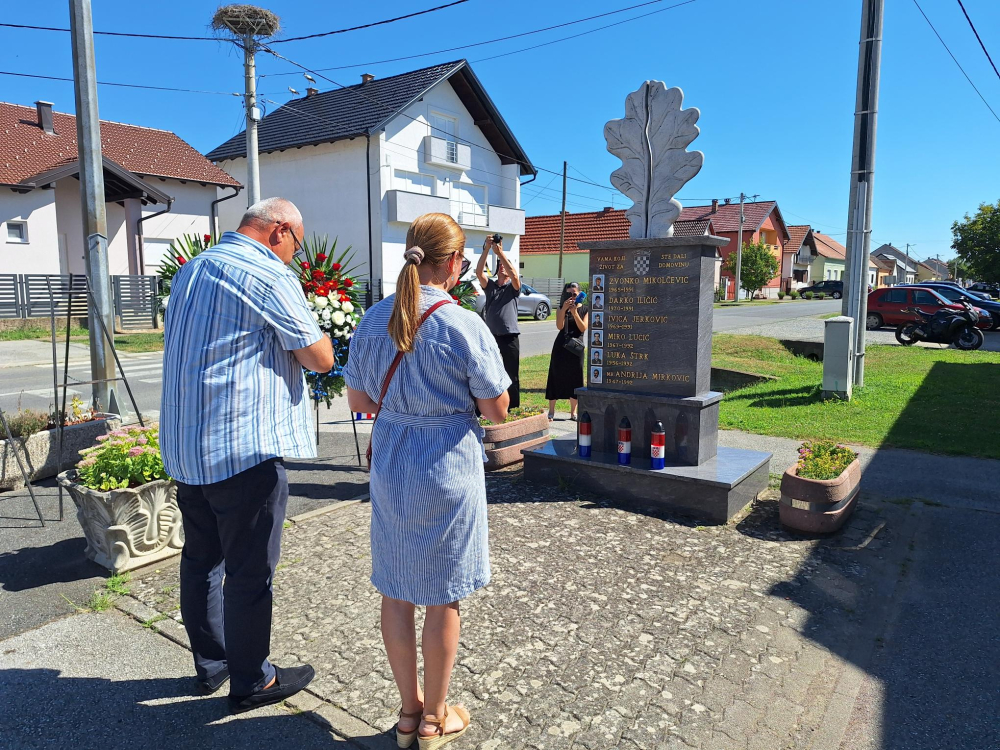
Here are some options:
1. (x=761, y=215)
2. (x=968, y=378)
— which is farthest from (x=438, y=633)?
(x=761, y=215)

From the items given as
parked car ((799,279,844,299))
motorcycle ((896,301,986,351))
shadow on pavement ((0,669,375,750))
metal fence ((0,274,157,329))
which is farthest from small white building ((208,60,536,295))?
parked car ((799,279,844,299))

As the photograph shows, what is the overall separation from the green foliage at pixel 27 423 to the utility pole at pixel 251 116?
9.95 m

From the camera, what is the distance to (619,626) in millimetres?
3453

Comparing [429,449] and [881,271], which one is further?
[881,271]

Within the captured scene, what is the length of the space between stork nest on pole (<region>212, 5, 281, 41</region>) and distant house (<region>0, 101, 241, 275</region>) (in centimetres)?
600

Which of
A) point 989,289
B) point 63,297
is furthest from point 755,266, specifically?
point 63,297

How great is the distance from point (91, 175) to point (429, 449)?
6489 millimetres

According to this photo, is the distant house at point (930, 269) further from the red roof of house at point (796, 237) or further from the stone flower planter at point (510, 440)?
the stone flower planter at point (510, 440)

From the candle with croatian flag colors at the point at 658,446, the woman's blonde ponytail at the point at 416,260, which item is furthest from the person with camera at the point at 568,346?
the woman's blonde ponytail at the point at 416,260

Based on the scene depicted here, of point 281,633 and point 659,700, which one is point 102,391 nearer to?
point 281,633

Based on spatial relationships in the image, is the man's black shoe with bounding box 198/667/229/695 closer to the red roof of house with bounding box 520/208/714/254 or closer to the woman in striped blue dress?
the woman in striped blue dress

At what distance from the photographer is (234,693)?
2.81m

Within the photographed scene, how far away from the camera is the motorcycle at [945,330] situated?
1783 cm

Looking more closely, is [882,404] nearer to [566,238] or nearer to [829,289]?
[566,238]
